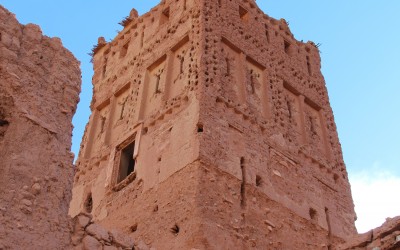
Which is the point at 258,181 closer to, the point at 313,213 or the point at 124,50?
the point at 313,213

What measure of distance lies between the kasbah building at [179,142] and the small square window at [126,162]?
28 mm

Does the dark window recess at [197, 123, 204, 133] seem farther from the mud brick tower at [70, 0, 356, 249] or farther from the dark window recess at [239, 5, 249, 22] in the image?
the dark window recess at [239, 5, 249, 22]

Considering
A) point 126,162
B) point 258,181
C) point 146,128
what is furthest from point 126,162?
point 258,181

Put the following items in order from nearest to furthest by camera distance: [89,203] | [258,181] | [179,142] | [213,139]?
Answer: [213,139]
[179,142]
[258,181]
[89,203]

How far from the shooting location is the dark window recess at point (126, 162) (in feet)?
39.6

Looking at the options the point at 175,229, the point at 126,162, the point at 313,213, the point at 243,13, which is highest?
the point at 243,13

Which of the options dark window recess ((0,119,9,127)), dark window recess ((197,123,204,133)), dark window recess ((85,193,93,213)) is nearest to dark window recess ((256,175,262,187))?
dark window recess ((197,123,204,133))

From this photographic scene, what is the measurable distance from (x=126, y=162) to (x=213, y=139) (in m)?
2.43

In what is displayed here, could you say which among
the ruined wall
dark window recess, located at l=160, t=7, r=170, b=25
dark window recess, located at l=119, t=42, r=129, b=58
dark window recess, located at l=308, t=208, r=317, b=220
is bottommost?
the ruined wall

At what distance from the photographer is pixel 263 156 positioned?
11414mm

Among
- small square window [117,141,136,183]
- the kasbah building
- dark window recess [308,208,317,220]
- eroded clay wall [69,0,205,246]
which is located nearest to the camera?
the kasbah building

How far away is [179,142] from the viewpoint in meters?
10.7

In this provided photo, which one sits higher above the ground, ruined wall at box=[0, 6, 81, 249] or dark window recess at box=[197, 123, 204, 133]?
dark window recess at box=[197, 123, 204, 133]

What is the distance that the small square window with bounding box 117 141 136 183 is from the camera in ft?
39.5
